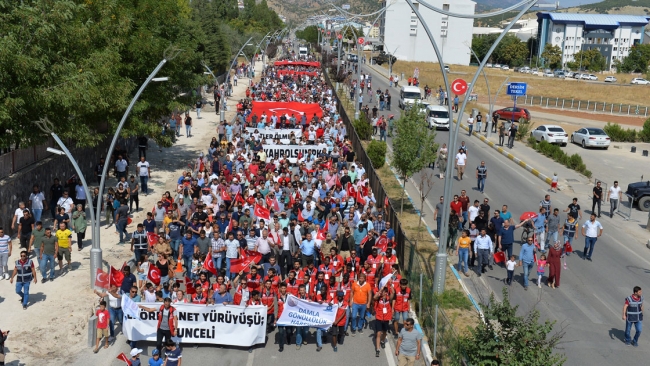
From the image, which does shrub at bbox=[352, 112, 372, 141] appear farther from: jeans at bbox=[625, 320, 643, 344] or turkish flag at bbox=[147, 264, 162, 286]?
jeans at bbox=[625, 320, 643, 344]

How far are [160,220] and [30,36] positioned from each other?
669 cm

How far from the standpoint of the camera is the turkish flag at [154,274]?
52.2 ft

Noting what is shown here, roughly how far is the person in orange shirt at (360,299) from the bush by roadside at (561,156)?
23055mm

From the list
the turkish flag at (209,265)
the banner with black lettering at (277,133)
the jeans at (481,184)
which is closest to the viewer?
the turkish flag at (209,265)

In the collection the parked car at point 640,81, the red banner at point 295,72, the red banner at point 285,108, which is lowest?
the red banner at point 285,108

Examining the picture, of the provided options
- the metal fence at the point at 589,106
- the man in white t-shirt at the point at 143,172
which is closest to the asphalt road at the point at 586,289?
the man in white t-shirt at the point at 143,172

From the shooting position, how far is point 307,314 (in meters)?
13.9

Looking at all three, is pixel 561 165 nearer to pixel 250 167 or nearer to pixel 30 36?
pixel 250 167

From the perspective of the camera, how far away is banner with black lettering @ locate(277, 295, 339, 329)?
1379 centimetres

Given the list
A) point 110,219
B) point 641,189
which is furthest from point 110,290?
point 641,189

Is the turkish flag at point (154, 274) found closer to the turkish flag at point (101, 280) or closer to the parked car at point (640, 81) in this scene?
the turkish flag at point (101, 280)

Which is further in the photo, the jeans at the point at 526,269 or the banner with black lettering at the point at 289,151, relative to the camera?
the banner with black lettering at the point at 289,151

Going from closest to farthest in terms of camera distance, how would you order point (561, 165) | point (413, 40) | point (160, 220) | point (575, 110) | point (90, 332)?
1. point (90, 332)
2. point (160, 220)
3. point (561, 165)
4. point (575, 110)
5. point (413, 40)

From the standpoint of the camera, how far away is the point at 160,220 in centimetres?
1997
